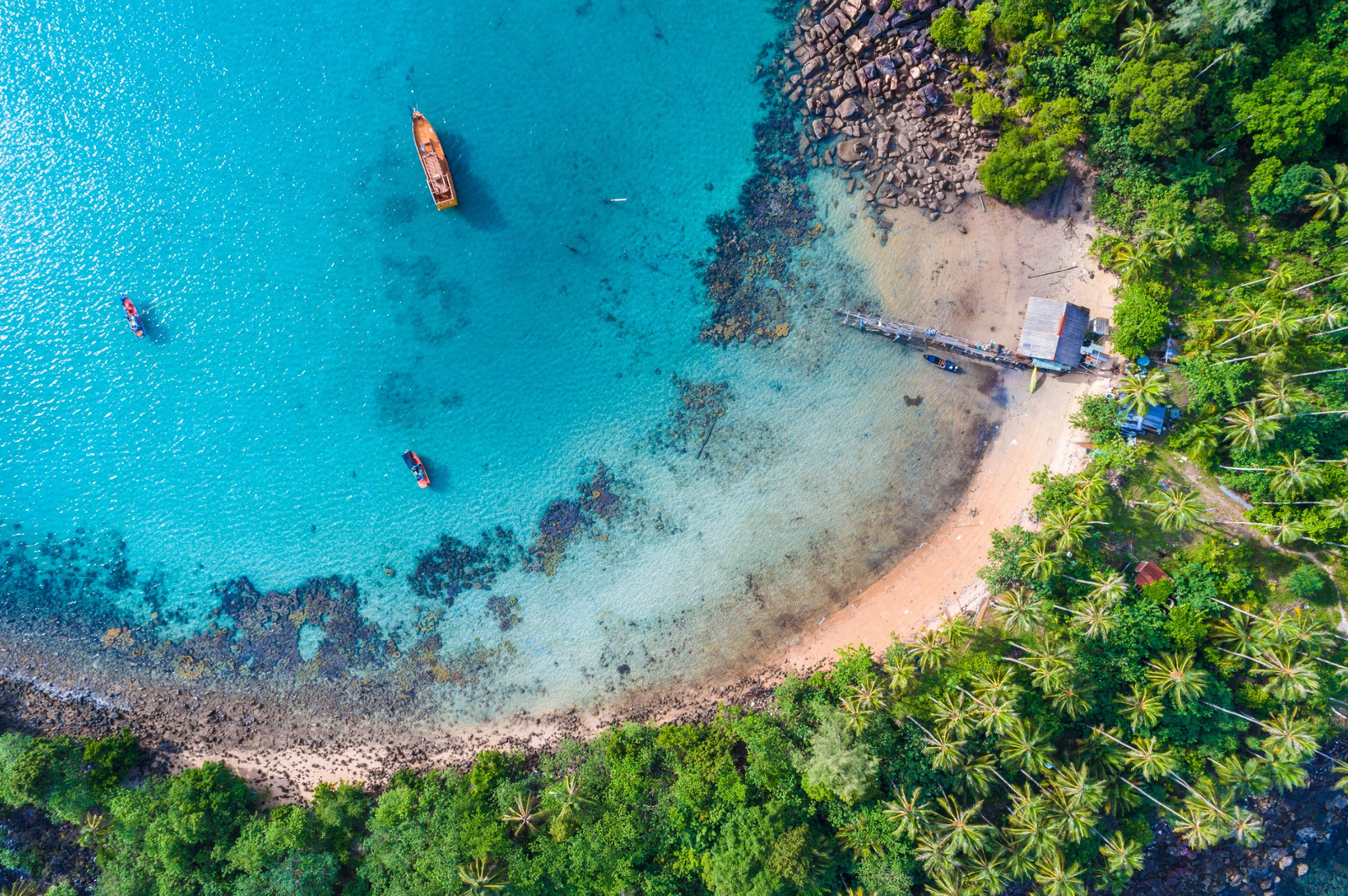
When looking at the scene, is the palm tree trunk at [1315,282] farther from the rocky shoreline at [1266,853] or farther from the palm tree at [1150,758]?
the rocky shoreline at [1266,853]

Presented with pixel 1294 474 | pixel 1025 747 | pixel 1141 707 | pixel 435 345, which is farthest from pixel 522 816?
pixel 1294 474

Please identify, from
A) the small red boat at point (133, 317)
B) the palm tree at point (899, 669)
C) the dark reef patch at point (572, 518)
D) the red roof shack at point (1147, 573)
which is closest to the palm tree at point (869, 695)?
the palm tree at point (899, 669)

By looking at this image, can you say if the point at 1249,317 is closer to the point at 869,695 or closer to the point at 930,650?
the point at 930,650

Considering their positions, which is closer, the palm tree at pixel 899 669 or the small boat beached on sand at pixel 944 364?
the palm tree at pixel 899 669

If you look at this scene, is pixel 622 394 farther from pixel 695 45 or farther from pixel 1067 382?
pixel 1067 382

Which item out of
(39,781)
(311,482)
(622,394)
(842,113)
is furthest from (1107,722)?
(39,781)

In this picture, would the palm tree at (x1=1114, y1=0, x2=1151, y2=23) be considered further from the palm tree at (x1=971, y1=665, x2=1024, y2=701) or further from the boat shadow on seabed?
the boat shadow on seabed

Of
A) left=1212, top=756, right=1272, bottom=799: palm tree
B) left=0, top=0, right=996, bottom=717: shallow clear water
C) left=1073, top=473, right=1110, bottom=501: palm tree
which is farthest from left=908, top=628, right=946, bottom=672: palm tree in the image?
left=1212, top=756, right=1272, bottom=799: palm tree
